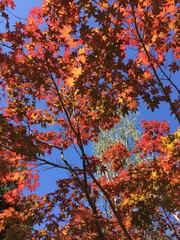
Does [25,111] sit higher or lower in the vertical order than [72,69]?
higher

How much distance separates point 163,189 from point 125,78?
187 cm

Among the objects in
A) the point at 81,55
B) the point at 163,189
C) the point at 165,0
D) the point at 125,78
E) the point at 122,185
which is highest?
the point at 81,55

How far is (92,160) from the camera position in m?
5.15

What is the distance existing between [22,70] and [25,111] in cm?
124

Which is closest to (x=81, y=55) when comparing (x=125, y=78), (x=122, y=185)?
(x=125, y=78)

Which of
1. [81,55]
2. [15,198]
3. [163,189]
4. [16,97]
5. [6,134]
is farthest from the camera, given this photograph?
[16,97]

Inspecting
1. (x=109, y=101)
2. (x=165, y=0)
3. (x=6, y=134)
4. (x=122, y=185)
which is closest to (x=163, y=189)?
(x=122, y=185)

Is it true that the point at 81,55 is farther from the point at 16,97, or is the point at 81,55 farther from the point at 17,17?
the point at 16,97

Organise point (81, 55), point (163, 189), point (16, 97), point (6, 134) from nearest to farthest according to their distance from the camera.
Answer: point (6, 134) → point (163, 189) → point (81, 55) → point (16, 97)

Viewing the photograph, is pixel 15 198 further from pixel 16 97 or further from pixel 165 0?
pixel 165 0

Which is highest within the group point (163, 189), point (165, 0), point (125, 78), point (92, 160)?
point (165, 0)

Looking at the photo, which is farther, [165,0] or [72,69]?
[72,69]

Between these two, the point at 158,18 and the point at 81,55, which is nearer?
the point at 158,18

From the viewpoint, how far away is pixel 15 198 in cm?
542
